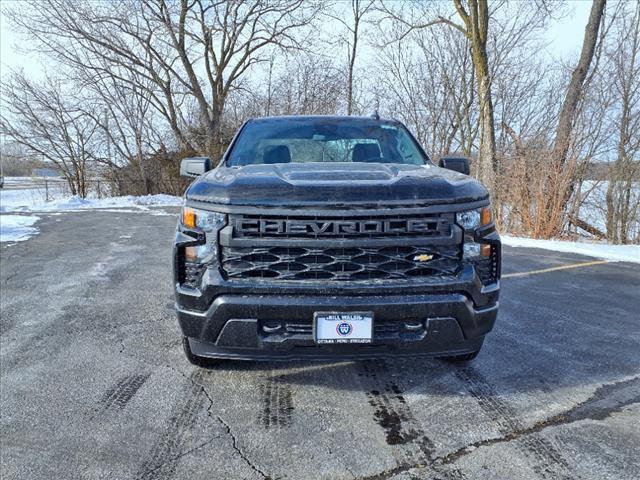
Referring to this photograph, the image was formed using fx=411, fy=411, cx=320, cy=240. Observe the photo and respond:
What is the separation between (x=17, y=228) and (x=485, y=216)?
A: 10.4 m

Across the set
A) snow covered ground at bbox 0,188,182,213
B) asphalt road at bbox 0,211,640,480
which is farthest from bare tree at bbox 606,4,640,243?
snow covered ground at bbox 0,188,182,213

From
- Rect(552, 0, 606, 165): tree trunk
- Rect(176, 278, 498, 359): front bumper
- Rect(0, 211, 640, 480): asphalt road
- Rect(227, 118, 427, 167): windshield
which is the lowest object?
Rect(0, 211, 640, 480): asphalt road

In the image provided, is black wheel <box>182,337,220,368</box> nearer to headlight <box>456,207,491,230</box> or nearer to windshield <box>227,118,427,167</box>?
windshield <box>227,118,427,167</box>

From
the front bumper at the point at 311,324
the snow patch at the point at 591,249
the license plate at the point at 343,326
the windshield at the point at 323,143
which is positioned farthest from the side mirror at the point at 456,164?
the snow patch at the point at 591,249

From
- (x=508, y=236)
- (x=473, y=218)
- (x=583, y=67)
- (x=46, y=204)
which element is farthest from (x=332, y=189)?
(x=46, y=204)

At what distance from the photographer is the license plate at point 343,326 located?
205 centimetres

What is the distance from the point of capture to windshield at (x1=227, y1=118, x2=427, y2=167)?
3.33m

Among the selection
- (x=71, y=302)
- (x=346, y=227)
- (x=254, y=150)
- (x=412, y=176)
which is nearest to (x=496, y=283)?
(x=412, y=176)

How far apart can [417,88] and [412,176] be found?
22.0 metres

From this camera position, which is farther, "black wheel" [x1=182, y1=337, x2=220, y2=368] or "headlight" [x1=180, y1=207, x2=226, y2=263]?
"black wheel" [x1=182, y1=337, x2=220, y2=368]

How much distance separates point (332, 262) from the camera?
210 centimetres

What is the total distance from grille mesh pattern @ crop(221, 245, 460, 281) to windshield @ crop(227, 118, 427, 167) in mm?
1303

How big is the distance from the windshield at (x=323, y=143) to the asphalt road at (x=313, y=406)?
1590 mm

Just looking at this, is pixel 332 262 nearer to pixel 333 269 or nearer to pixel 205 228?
pixel 333 269
